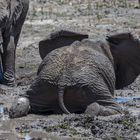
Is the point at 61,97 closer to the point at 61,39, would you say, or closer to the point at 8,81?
the point at 61,39

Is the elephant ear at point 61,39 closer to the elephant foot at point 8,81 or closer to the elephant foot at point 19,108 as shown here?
the elephant foot at point 19,108

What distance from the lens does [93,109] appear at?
853 cm

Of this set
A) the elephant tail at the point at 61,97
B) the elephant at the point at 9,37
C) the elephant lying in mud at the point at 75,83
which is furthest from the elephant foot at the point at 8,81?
the elephant tail at the point at 61,97

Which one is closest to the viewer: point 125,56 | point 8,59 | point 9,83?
point 125,56

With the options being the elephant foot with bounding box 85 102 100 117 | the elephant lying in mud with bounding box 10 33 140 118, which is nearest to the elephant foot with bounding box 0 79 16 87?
the elephant lying in mud with bounding box 10 33 140 118

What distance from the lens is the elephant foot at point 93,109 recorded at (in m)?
8.52

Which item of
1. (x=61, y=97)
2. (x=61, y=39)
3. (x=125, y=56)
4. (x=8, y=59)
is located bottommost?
(x=8, y=59)

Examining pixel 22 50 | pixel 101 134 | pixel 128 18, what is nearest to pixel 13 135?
pixel 101 134

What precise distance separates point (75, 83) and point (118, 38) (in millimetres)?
835

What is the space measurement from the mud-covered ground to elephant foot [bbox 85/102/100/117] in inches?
3.5

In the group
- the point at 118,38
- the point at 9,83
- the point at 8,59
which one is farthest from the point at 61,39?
the point at 8,59

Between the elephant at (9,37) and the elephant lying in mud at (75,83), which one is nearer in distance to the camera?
the elephant lying in mud at (75,83)

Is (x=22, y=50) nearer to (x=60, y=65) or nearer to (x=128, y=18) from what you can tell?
(x=128, y=18)

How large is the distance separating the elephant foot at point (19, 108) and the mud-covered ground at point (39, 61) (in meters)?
0.07
